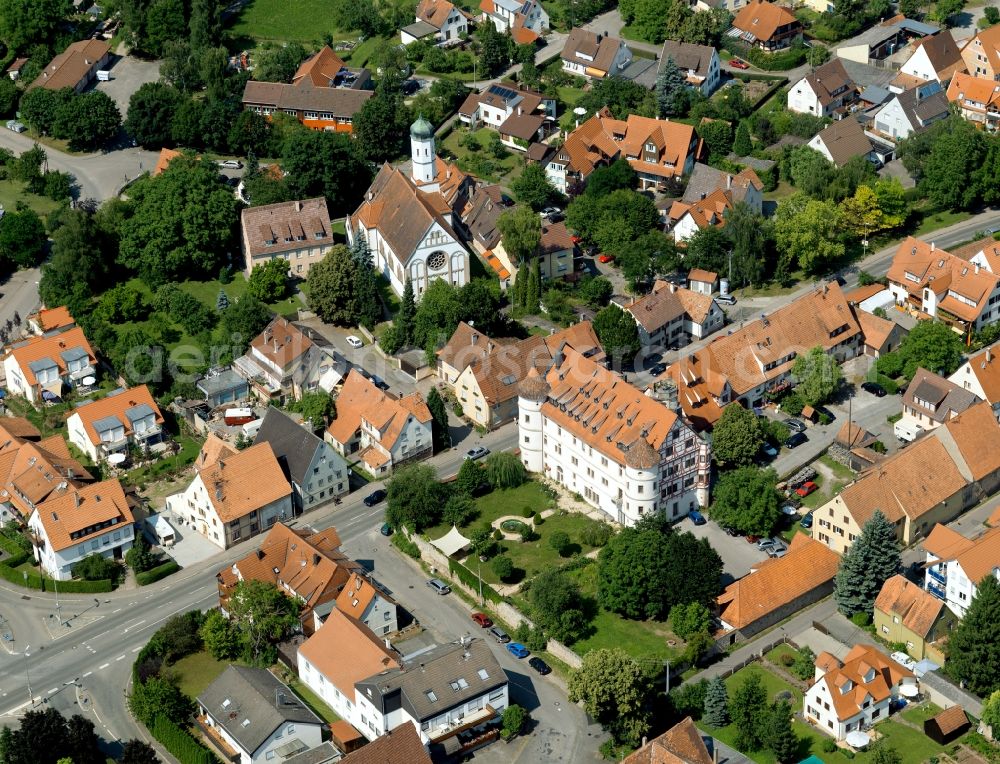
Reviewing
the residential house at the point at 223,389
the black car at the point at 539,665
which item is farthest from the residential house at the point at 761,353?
the residential house at the point at 223,389

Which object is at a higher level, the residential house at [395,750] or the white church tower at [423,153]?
the white church tower at [423,153]

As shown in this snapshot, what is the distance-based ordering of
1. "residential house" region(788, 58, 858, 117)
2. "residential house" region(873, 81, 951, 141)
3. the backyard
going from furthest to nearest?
"residential house" region(788, 58, 858, 117), "residential house" region(873, 81, 951, 141), the backyard

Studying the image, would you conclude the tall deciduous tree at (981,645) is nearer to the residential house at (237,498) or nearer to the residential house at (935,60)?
the residential house at (237,498)

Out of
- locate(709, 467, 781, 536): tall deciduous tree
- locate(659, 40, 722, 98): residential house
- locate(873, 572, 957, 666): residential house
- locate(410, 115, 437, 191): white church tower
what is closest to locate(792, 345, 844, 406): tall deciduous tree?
locate(709, 467, 781, 536): tall deciduous tree

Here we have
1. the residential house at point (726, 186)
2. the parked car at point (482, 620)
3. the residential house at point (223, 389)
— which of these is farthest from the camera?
the residential house at point (726, 186)

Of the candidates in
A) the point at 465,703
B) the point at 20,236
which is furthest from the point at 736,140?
the point at 465,703

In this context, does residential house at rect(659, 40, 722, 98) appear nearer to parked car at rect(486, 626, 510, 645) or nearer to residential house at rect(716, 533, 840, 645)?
residential house at rect(716, 533, 840, 645)
